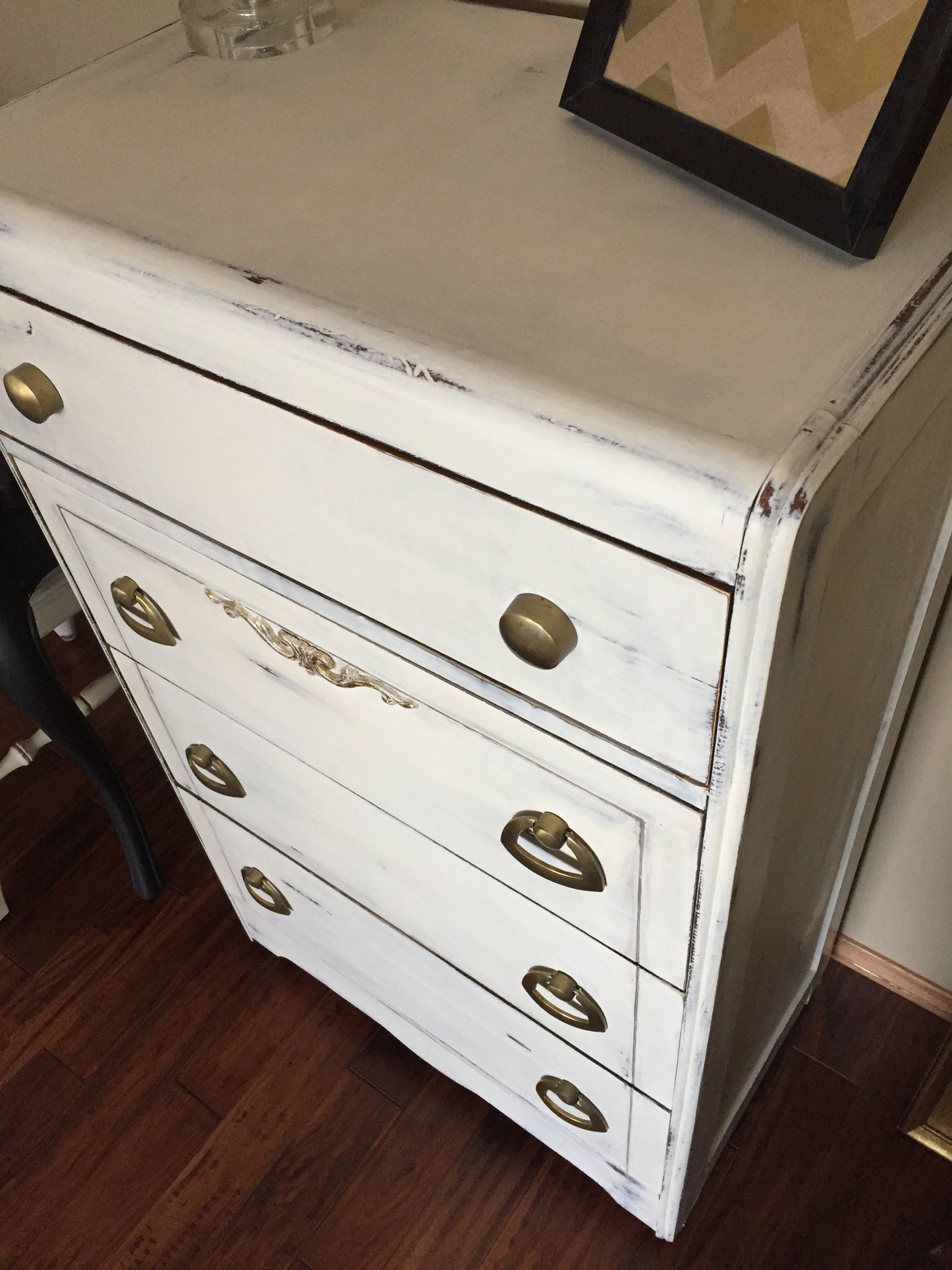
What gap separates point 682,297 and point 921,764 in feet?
2.25

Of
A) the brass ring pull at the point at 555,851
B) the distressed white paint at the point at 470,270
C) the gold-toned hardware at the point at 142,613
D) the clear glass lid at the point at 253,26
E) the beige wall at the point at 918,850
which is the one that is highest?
the clear glass lid at the point at 253,26

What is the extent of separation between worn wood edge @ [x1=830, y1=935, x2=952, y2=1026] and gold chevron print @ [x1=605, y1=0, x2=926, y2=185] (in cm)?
99

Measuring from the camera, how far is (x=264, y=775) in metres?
0.85

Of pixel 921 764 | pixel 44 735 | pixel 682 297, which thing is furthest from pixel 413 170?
pixel 44 735

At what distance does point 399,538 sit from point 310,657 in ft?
0.59

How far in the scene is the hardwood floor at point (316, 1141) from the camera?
104cm

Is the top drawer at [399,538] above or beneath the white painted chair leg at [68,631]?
above

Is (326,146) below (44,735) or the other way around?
Result: the other way around

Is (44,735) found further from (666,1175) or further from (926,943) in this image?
(926,943)

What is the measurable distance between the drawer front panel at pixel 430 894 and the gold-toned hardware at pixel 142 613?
3.2 inches

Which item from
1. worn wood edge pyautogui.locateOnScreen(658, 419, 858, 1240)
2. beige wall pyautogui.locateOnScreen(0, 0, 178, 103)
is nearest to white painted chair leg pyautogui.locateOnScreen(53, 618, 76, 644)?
beige wall pyautogui.locateOnScreen(0, 0, 178, 103)

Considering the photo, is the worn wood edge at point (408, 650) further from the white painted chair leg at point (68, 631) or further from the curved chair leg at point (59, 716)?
the white painted chair leg at point (68, 631)

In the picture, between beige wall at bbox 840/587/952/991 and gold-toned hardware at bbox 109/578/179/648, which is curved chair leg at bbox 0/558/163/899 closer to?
gold-toned hardware at bbox 109/578/179/648

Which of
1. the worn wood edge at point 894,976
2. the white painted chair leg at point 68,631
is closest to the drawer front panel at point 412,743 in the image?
the worn wood edge at point 894,976
